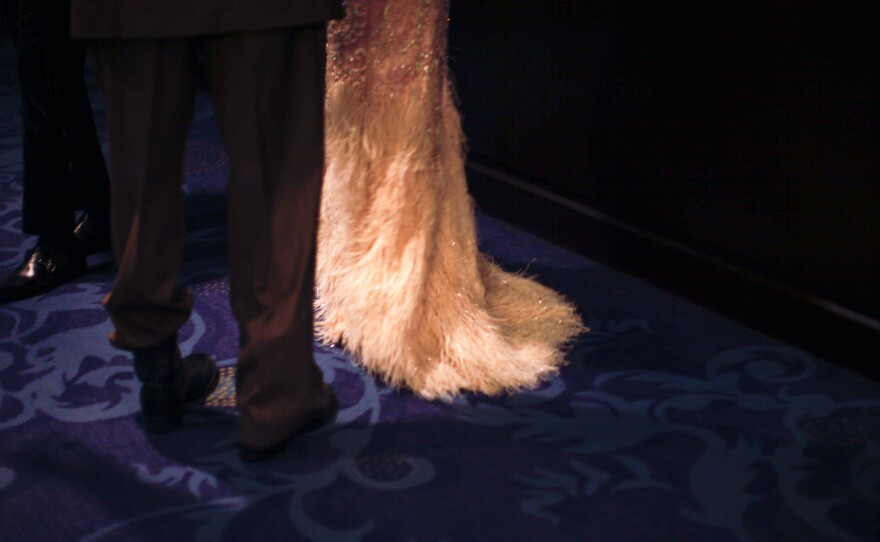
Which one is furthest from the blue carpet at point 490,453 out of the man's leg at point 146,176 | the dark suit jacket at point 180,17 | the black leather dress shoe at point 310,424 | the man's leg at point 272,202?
the dark suit jacket at point 180,17

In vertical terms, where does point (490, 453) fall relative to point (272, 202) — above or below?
below

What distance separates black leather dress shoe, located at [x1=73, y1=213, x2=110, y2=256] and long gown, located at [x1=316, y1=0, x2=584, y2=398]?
728mm

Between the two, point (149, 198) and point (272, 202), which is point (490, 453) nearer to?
point (272, 202)

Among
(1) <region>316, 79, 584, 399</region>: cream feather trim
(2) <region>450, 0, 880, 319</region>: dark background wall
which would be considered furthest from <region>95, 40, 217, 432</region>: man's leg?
(2) <region>450, 0, 880, 319</region>: dark background wall

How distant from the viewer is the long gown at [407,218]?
1557 mm

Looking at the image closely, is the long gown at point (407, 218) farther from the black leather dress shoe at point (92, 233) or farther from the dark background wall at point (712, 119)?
the black leather dress shoe at point (92, 233)

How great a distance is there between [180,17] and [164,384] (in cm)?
62

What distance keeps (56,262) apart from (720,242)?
4.87ft

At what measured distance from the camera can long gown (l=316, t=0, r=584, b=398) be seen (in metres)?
1.56

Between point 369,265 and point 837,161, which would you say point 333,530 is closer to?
point 369,265

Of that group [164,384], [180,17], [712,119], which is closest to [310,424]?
[164,384]

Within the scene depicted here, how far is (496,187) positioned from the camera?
7.83 ft

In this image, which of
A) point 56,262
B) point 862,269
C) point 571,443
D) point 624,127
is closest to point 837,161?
point 862,269

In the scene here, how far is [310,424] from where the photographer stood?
1.49 m
